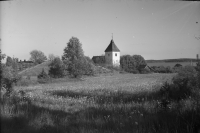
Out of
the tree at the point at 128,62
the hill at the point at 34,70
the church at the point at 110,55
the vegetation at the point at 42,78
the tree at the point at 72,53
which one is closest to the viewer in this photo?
the hill at the point at 34,70

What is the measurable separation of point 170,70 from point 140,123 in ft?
14.6

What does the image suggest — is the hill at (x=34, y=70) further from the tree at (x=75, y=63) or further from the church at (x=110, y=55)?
the church at (x=110, y=55)

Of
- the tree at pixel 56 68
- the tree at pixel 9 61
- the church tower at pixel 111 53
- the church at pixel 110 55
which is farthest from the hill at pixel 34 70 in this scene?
the church at pixel 110 55

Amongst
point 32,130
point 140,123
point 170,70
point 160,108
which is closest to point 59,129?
point 32,130

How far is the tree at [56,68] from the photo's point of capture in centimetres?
2510

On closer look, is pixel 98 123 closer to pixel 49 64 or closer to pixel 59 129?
pixel 59 129

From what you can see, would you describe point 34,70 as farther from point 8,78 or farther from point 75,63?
point 8,78

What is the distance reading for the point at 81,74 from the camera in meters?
26.1

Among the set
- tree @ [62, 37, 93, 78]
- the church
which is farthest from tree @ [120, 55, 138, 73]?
tree @ [62, 37, 93, 78]

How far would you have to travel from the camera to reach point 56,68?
82.8 feet

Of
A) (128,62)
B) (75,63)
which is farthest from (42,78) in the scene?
(128,62)

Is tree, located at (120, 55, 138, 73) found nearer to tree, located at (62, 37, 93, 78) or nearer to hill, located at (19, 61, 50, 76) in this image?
tree, located at (62, 37, 93, 78)

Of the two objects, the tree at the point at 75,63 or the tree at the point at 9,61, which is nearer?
the tree at the point at 9,61

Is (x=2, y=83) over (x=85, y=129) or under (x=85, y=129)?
over
